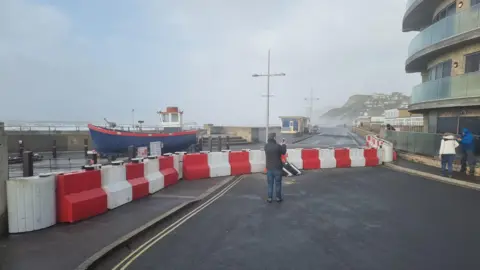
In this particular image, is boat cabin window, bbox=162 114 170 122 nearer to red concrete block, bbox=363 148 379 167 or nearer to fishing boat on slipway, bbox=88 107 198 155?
fishing boat on slipway, bbox=88 107 198 155

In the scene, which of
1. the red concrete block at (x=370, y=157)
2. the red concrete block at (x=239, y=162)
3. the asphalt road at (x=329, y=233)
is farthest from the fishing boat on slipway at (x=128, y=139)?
the red concrete block at (x=370, y=157)

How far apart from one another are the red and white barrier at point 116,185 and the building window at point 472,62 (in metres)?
16.0

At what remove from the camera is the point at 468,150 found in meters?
12.1

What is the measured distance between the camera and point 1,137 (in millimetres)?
5664

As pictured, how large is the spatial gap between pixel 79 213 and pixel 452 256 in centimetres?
679

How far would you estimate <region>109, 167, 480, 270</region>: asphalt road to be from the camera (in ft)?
15.2

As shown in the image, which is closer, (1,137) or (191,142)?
(1,137)

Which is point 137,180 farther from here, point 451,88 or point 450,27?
point 450,27

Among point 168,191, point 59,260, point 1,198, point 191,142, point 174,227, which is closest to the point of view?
point 59,260

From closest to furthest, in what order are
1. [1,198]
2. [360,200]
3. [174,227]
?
[1,198] → [174,227] → [360,200]

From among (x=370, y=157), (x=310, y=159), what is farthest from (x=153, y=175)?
(x=370, y=157)

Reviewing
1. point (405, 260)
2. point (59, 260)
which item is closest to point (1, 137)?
point (59, 260)

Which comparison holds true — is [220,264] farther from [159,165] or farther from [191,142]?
[191,142]

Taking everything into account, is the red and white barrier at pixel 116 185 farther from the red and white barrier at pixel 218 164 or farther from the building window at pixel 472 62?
the building window at pixel 472 62
